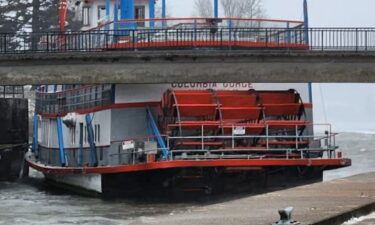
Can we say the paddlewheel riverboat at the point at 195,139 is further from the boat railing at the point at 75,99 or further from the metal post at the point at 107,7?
the metal post at the point at 107,7

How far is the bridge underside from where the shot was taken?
2453cm

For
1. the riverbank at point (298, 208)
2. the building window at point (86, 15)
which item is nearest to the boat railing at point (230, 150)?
the riverbank at point (298, 208)

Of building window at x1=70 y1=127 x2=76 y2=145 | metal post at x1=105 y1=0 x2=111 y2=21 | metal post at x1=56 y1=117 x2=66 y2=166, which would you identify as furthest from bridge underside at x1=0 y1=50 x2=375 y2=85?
metal post at x1=105 y1=0 x2=111 y2=21

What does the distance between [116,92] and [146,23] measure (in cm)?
509

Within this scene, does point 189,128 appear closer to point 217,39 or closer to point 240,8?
point 217,39

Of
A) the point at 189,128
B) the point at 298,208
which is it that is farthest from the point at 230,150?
the point at 298,208

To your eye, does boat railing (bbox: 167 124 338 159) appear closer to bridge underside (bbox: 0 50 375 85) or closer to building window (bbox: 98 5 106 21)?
bridge underside (bbox: 0 50 375 85)

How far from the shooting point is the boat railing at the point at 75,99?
25156mm

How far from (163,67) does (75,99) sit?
191 inches

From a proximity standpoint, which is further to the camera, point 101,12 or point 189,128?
point 101,12

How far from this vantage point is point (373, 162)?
46719mm

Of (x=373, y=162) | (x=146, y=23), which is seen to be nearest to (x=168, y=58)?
(x=146, y=23)

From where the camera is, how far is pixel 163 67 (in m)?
24.6

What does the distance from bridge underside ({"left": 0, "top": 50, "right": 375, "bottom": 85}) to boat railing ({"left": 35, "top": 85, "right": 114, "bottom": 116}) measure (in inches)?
29.0
